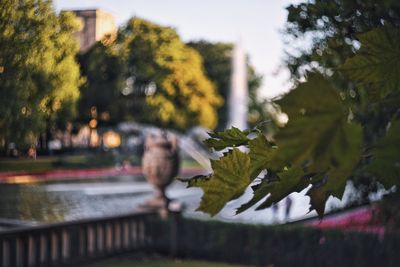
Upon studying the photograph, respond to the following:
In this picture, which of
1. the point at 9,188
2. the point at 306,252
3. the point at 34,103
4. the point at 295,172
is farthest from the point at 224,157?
the point at 9,188

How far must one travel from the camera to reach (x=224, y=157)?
4.04 feet

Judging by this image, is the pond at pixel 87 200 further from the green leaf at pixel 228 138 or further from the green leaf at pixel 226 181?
the green leaf at pixel 226 181

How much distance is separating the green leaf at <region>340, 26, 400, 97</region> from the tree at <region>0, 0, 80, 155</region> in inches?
114

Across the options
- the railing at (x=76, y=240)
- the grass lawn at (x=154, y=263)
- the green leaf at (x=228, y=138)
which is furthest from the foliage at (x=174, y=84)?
the green leaf at (x=228, y=138)

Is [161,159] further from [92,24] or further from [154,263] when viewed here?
[92,24]

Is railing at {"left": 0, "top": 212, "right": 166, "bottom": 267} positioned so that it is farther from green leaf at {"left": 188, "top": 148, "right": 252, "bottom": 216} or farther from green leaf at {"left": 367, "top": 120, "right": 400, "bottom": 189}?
green leaf at {"left": 367, "top": 120, "right": 400, "bottom": 189}

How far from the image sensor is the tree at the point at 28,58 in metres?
4.21

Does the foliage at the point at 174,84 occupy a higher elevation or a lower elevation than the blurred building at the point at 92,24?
higher

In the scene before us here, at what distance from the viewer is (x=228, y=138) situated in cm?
143

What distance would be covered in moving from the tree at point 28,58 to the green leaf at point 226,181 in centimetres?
282

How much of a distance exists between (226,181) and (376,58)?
14.7 inches

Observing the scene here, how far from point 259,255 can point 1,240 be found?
443 centimetres

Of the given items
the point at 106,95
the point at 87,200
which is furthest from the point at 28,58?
the point at 106,95

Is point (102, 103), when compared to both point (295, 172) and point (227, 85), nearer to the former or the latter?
point (227, 85)
